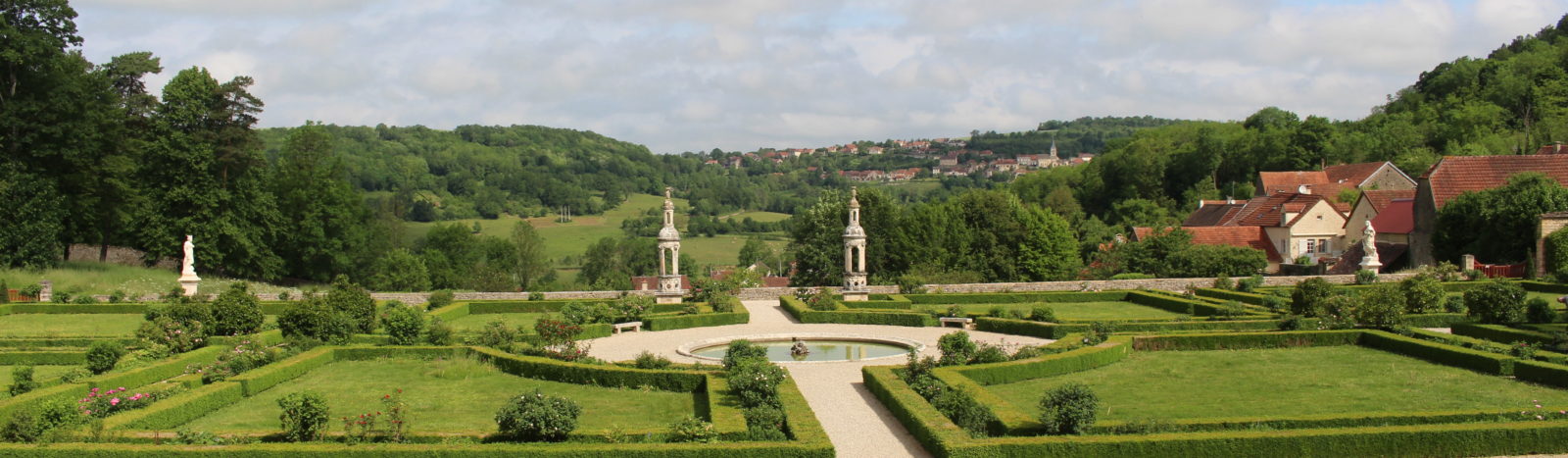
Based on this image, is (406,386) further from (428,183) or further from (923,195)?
(923,195)

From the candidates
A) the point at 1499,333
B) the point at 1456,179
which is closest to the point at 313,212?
the point at 1499,333

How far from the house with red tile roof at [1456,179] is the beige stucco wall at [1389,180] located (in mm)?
13595

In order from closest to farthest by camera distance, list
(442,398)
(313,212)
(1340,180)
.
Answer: (442,398) < (313,212) < (1340,180)

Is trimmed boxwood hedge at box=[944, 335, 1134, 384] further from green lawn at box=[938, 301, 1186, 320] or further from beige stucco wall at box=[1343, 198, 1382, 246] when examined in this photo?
beige stucco wall at box=[1343, 198, 1382, 246]

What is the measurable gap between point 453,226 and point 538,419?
201 ft

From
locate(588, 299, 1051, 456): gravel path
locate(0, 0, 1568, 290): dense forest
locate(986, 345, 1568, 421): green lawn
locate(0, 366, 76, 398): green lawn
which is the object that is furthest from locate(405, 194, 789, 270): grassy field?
locate(986, 345, 1568, 421): green lawn

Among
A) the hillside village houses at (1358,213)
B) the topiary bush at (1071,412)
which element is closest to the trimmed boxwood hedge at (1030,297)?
the hillside village houses at (1358,213)

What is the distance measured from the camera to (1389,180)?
210 ft

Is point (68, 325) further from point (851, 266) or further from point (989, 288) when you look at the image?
point (989, 288)

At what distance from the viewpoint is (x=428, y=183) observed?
115 metres

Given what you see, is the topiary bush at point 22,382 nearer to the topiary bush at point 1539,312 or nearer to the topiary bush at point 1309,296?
the topiary bush at point 1309,296

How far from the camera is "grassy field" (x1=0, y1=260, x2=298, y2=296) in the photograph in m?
40.7

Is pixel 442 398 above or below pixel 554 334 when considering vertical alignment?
below

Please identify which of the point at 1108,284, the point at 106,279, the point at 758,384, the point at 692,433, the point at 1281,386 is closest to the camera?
the point at 692,433
